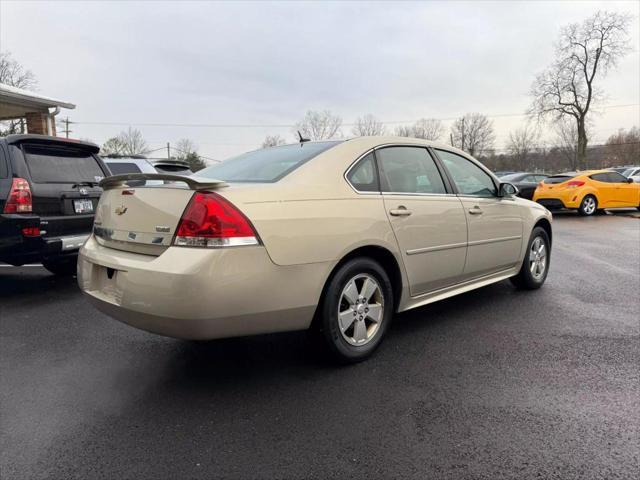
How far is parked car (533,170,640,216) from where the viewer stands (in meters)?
13.6

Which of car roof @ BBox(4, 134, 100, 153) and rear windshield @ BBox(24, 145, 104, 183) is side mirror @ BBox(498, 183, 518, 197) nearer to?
rear windshield @ BBox(24, 145, 104, 183)

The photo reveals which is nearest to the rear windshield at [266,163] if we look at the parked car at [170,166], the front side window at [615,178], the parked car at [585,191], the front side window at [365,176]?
the front side window at [365,176]

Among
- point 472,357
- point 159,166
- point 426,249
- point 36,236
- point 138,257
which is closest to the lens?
point 138,257

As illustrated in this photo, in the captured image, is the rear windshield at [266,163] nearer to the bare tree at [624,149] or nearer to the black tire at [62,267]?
the black tire at [62,267]

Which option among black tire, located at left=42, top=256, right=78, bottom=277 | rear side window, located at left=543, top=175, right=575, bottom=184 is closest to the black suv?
black tire, located at left=42, top=256, right=78, bottom=277

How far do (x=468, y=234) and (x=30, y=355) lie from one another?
11.7 feet

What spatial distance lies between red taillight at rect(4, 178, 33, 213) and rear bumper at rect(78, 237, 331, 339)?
8.06 feet

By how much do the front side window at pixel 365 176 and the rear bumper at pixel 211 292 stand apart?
0.68 metres

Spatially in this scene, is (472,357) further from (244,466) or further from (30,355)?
(30,355)

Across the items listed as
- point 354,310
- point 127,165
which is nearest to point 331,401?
point 354,310

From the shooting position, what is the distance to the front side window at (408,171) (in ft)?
10.9

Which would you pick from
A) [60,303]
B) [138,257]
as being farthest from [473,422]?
[60,303]

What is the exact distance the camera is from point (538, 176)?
19.1 m

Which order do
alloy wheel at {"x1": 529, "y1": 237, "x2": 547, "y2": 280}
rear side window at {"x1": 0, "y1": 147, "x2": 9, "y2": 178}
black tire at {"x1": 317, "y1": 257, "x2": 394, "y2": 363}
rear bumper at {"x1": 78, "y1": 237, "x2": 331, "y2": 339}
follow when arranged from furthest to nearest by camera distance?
alloy wheel at {"x1": 529, "y1": 237, "x2": 547, "y2": 280} → rear side window at {"x1": 0, "y1": 147, "x2": 9, "y2": 178} → black tire at {"x1": 317, "y1": 257, "x2": 394, "y2": 363} → rear bumper at {"x1": 78, "y1": 237, "x2": 331, "y2": 339}
